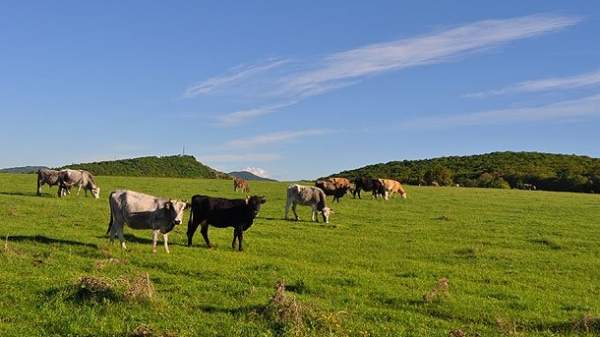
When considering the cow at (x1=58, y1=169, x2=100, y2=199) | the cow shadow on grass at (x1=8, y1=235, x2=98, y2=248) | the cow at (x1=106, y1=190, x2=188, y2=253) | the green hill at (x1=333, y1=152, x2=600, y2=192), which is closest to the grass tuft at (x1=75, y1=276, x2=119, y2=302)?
the cow shadow on grass at (x1=8, y1=235, x2=98, y2=248)

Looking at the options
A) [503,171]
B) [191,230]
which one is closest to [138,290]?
[191,230]

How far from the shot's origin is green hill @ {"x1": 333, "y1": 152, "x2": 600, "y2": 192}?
81688mm

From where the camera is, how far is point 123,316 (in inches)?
416

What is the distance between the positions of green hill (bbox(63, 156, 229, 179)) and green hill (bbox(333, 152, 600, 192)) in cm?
2737

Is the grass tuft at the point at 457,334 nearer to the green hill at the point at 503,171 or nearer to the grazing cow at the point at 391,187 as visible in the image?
the grazing cow at the point at 391,187

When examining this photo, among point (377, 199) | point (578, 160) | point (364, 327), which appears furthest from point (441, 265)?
point (578, 160)

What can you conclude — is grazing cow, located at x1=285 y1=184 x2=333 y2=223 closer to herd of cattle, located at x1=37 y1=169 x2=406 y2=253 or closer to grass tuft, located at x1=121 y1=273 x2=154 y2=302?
herd of cattle, located at x1=37 y1=169 x2=406 y2=253

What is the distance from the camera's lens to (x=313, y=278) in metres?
14.4

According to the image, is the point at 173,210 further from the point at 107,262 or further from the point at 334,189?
the point at 334,189

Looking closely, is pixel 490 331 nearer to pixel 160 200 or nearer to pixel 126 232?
pixel 160 200

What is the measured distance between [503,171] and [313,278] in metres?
87.5

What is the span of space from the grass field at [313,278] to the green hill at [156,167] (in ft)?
253

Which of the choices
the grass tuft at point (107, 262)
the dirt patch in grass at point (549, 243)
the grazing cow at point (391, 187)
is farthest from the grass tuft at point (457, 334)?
the grazing cow at point (391, 187)

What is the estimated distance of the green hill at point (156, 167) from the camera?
340 feet
